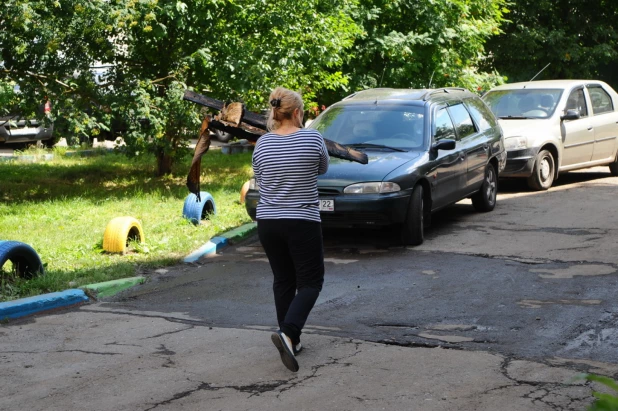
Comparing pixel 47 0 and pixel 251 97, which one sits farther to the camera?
pixel 251 97

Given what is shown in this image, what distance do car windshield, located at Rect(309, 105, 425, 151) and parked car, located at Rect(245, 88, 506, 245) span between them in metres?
0.01

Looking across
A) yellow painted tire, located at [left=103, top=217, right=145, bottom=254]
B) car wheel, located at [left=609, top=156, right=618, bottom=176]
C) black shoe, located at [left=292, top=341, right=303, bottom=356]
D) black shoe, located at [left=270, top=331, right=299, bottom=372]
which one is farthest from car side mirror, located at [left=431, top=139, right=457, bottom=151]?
car wheel, located at [left=609, top=156, right=618, bottom=176]

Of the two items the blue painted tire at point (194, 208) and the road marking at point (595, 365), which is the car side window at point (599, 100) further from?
the road marking at point (595, 365)

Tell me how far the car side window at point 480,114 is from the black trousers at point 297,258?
6.86 meters

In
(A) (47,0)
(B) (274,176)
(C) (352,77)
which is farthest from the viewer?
(C) (352,77)

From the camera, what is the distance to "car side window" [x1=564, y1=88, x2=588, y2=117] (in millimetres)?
15273

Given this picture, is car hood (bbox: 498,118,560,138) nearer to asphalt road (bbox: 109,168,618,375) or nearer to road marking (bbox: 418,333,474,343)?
asphalt road (bbox: 109,168,618,375)

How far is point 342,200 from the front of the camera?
9758mm

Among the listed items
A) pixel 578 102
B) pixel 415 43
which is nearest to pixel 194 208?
pixel 578 102

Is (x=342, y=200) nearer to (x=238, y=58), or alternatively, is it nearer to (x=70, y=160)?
(x=238, y=58)

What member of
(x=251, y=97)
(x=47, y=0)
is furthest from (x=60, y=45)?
(x=251, y=97)

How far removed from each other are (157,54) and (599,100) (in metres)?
7.46

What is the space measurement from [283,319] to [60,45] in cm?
832

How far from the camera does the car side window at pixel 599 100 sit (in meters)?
15.7
